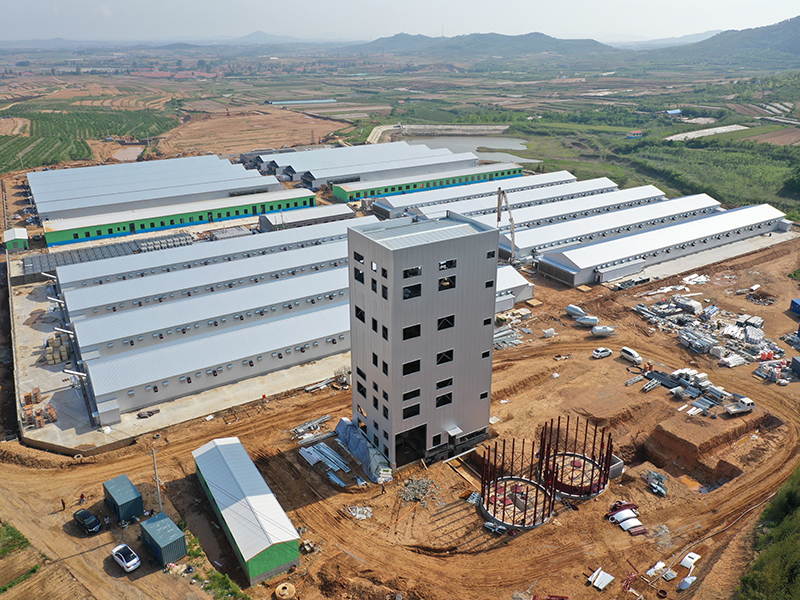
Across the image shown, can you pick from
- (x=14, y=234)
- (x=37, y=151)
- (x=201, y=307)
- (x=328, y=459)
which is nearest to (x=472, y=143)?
(x=37, y=151)

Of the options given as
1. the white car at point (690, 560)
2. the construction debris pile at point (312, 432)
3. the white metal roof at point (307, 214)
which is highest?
the white metal roof at point (307, 214)

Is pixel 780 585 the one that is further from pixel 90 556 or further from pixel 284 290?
pixel 284 290

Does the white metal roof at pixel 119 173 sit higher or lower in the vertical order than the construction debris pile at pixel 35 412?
higher

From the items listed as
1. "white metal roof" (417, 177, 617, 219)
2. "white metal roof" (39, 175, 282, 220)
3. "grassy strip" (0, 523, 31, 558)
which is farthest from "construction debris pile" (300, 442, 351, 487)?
"white metal roof" (39, 175, 282, 220)

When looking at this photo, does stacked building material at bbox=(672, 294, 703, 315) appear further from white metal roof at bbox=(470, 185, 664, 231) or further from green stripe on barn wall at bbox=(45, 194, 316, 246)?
green stripe on barn wall at bbox=(45, 194, 316, 246)

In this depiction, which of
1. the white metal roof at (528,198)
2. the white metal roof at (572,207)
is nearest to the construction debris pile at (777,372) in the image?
the white metal roof at (572,207)

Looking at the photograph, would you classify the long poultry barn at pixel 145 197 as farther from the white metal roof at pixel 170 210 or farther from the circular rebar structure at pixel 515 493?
the circular rebar structure at pixel 515 493

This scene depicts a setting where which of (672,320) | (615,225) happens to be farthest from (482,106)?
(672,320)

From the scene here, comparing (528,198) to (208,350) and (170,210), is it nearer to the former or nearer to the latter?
(170,210)
